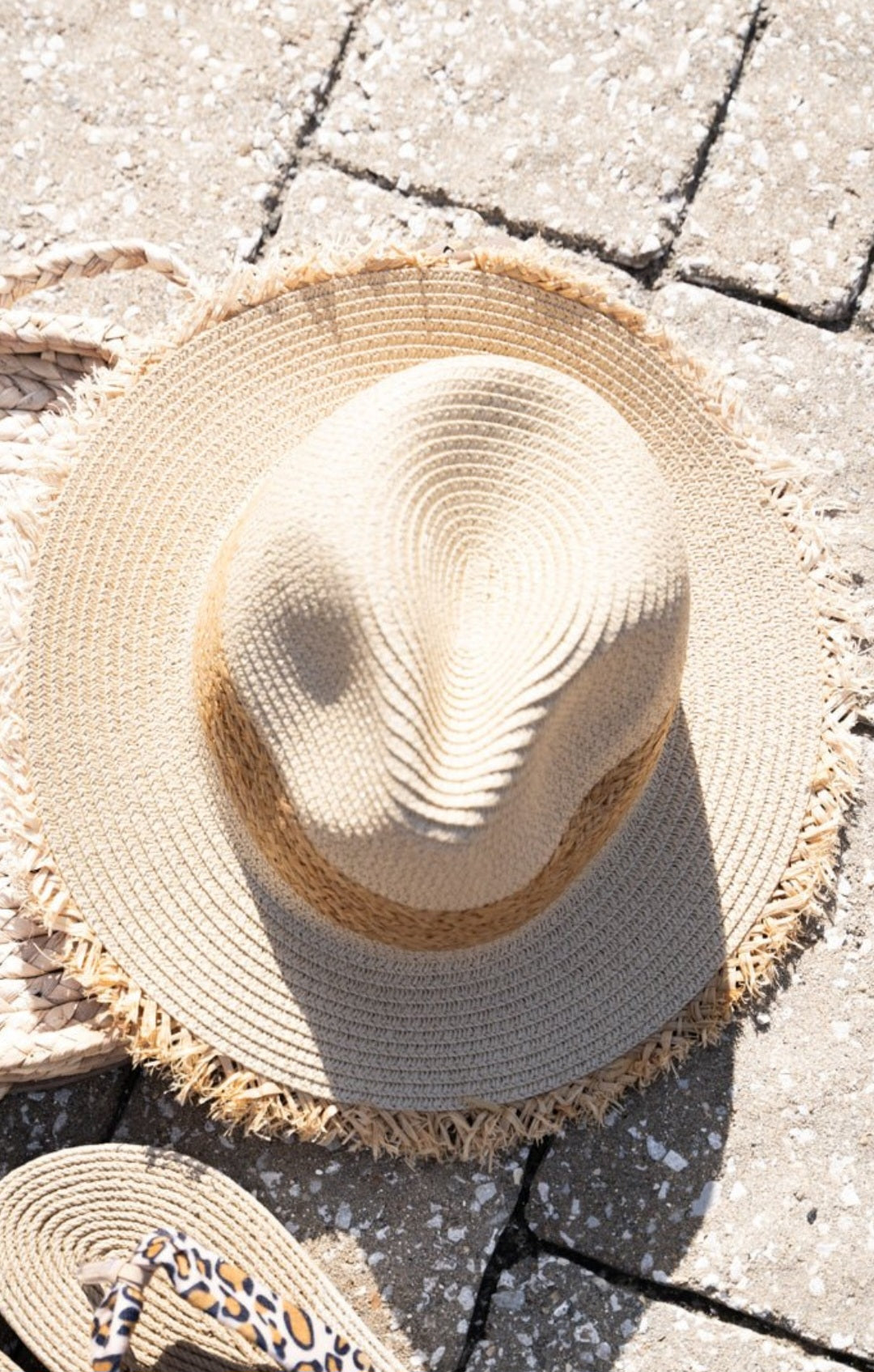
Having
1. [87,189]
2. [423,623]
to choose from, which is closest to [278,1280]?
[423,623]

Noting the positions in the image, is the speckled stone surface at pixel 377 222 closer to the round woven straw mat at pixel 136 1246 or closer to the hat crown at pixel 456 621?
the hat crown at pixel 456 621

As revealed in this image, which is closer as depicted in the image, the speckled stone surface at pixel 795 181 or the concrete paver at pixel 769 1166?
the concrete paver at pixel 769 1166

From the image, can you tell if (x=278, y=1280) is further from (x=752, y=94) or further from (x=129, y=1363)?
(x=752, y=94)

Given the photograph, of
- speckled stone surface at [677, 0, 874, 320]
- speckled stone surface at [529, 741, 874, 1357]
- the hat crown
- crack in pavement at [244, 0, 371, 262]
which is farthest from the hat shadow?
crack in pavement at [244, 0, 371, 262]

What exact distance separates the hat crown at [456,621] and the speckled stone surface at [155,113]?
81 cm

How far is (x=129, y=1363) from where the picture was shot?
1.66 meters

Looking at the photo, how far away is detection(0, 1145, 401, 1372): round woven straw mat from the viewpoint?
5.45 ft

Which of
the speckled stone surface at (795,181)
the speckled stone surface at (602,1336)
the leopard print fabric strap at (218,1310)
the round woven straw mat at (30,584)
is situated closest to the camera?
the leopard print fabric strap at (218,1310)

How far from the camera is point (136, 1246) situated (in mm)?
1675

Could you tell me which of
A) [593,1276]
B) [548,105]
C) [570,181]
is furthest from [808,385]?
[593,1276]

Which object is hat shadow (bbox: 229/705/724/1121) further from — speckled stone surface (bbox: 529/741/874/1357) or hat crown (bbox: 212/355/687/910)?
hat crown (bbox: 212/355/687/910)

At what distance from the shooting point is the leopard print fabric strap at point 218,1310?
1531 mm

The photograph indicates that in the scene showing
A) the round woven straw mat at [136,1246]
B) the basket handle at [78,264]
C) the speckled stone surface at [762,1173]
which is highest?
the basket handle at [78,264]

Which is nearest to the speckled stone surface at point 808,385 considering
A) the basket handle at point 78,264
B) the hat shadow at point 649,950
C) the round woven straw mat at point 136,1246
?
the hat shadow at point 649,950
